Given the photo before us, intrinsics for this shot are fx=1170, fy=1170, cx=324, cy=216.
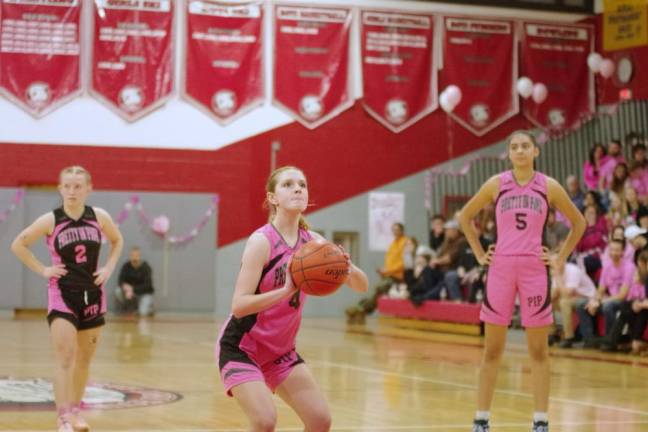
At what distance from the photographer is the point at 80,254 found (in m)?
7.58

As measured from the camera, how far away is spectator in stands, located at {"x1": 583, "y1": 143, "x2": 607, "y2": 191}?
19.3m

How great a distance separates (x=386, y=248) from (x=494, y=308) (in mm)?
15567

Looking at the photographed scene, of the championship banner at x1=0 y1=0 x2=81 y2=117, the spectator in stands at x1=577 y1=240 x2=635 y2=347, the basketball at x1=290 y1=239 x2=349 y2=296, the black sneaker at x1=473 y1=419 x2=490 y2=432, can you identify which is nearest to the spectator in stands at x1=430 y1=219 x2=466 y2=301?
the spectator in stands at x1=577 y1=240 x2=635 y2=347

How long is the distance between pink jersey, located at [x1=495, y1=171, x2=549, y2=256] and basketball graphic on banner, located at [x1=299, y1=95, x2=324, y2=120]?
48.9 feet

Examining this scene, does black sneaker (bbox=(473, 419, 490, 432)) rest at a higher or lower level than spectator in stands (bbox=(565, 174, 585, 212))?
lower

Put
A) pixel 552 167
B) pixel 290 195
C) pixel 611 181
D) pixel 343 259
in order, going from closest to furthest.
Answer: pixel 343 259 → pixel 290 195 → pixel 611 181 → pixel 552 167

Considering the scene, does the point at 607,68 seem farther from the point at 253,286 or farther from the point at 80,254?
the point at 253,286

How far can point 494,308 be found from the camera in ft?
24.1

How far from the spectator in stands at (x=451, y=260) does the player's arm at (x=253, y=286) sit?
1278 cm

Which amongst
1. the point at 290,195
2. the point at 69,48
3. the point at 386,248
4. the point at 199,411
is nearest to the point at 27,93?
the point at 69,48

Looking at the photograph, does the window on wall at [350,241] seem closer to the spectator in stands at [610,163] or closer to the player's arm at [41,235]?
the spectator in stands at [610,163]

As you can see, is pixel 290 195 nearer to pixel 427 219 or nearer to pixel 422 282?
pixel 422 282

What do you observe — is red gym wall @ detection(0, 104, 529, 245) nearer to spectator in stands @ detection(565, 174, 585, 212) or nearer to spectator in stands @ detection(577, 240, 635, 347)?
spectator in stands @ detection(565, 174, 585, 212)

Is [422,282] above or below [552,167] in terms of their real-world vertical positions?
below
